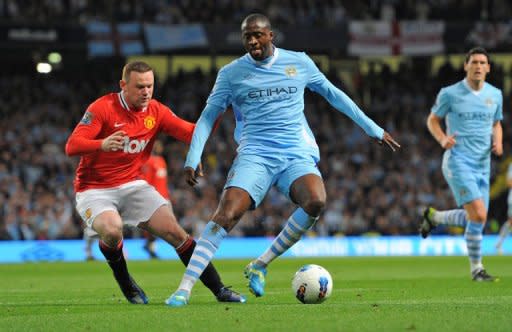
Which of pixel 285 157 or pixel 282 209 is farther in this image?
pixel 282 209

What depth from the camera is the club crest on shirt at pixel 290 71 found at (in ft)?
29.6

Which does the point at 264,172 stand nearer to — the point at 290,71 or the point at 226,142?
the point at 290,71

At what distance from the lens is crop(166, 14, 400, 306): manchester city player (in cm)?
866

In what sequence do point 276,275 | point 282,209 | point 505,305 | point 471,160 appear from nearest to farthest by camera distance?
point 505,305 → point 471,160 → point 276,275 → point 282,209

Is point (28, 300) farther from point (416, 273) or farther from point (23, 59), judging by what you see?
point (23, 59)

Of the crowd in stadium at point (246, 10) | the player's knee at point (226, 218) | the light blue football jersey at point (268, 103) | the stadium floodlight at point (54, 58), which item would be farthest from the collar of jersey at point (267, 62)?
the stadium floodlight at point (54, 58)

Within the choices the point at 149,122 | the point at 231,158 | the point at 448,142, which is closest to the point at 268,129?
the point at 149,122

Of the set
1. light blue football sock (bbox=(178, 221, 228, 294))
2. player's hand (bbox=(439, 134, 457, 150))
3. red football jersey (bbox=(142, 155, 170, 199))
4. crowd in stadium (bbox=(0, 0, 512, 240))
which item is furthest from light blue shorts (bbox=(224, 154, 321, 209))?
crowd in stadium (bbox=(0, 0, 512, 240))

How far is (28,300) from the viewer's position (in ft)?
32.9

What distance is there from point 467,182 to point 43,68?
66.7 ft

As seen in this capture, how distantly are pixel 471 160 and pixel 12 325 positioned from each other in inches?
279

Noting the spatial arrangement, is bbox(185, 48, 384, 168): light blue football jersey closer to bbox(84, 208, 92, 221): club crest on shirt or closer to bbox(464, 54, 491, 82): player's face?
bbox(84, 208, 92, 221): club crest on shirt

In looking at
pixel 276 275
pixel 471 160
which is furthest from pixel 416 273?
pixel 471 160

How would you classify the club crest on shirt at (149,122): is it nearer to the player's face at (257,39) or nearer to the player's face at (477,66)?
the player's face at (257,39)
